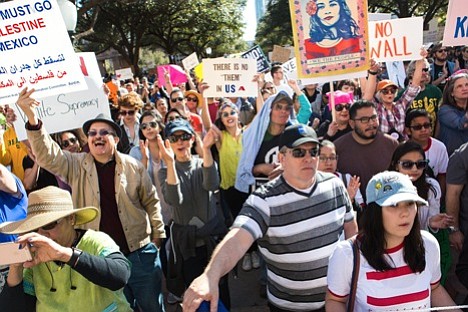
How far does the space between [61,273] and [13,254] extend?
293 mm

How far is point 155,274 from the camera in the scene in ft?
10.2

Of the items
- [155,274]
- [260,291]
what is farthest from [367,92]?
[155,274]

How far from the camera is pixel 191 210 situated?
3406 mm

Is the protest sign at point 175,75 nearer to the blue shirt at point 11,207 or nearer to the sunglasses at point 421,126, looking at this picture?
the sunglasses at point 421,126

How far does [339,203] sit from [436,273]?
1.98 ft

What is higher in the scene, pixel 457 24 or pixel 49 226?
pixel 457 24

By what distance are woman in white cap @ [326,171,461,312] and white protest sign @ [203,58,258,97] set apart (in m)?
4.08

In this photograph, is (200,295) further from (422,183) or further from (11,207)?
(422,183)

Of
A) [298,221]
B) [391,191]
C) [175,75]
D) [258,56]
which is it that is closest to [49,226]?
[298,221]

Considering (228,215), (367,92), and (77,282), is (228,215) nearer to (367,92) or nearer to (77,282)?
(367,92)

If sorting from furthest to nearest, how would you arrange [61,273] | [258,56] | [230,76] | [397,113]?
[258,56] < [230,76] < [397,113] < [61,273]

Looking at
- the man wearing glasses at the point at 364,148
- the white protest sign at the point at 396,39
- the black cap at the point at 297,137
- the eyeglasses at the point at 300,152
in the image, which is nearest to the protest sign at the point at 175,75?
the white protest sign at the point at 396,39

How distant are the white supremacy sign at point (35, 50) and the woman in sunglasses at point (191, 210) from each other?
3.48ft

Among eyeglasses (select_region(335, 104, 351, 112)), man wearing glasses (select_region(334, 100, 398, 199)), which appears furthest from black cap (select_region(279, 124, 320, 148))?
eyeglasses (select_region(335, 104, 351, 112))
